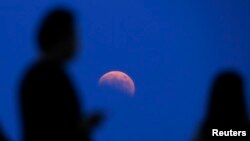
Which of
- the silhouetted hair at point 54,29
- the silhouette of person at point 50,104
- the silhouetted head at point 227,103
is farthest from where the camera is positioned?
the silhouetted head at point 227,103

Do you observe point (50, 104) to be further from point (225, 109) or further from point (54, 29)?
point (225, 109)

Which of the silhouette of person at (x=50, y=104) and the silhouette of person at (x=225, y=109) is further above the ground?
the silhouette of person at (x=225, y=109)

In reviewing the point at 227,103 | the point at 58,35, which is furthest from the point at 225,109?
the point at 58,35

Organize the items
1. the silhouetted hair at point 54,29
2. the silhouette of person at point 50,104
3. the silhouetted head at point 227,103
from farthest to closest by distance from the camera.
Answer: the silhouetted head at point 227,103
the silhouetted hair at point 54,29
the silhouette of person at point 50,104

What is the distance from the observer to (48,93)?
1061 millimetres

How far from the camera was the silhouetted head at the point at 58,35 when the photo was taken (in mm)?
→ 1139

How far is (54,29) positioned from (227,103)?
0.81m

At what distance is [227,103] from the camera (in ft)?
5.16

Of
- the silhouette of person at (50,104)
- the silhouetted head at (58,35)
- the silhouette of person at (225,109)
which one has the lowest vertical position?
the silhouette of person at (50,104)

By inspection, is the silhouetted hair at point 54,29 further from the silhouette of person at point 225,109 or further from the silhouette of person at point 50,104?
the silhouette of person at point 225,109

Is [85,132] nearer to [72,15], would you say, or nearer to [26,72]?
[26,72]

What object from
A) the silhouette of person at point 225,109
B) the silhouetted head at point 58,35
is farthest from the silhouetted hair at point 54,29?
the silhouette of person at point 225,109

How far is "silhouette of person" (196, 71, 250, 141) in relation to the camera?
5.19 feet

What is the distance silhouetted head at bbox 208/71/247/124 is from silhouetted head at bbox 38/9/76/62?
2.36 feet
